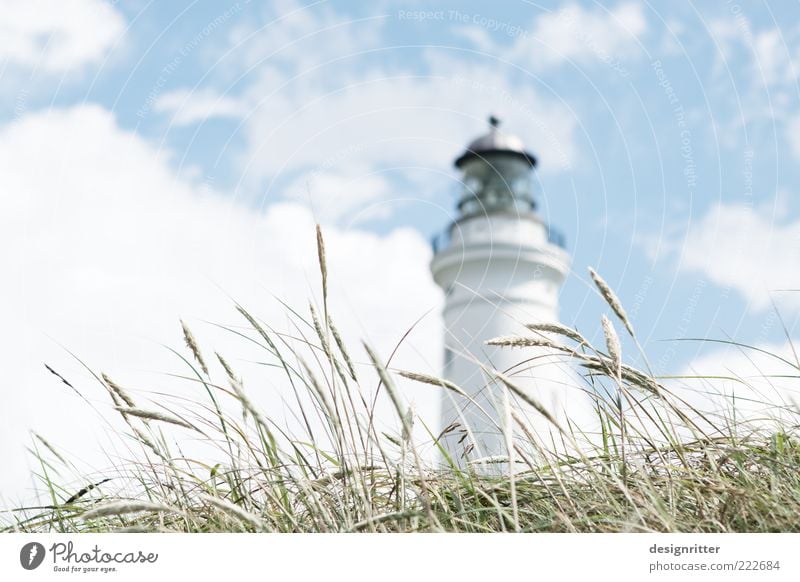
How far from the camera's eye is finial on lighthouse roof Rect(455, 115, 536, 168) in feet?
47.5

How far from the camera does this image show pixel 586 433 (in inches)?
74.8

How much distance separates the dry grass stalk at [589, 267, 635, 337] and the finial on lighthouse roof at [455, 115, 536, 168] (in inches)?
504

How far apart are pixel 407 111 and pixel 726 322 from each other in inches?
112

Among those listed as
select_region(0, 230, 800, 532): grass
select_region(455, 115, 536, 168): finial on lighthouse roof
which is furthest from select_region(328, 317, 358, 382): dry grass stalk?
select_region(455, 115, 536, 168): finial on lighthouse roof

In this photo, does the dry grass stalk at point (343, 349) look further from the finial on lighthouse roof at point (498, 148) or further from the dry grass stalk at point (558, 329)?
the finial on lighthouse roof at point (498, 148)

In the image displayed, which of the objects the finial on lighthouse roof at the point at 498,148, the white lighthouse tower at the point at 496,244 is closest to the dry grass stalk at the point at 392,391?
the white lighthouse tower at the point at 496,244

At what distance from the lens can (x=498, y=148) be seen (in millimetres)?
14547

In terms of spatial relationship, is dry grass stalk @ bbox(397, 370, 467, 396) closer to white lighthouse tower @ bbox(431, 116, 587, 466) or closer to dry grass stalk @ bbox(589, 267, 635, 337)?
dry grass stalk @ bbox(589, 267, 635, 337)

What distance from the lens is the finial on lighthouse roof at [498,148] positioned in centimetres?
1448

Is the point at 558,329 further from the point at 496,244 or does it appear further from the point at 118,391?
the point at 496,244

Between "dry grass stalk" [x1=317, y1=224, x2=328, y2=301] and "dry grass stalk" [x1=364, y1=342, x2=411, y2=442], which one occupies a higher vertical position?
"dry grass stalk" [x1=317, y1=224, x2=328, y2=301]

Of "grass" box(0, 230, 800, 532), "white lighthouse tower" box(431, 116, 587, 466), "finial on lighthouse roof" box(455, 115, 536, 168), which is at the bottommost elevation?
"grass" box(0, 230, 800, 532)

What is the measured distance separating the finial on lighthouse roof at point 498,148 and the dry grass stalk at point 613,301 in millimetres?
12809
